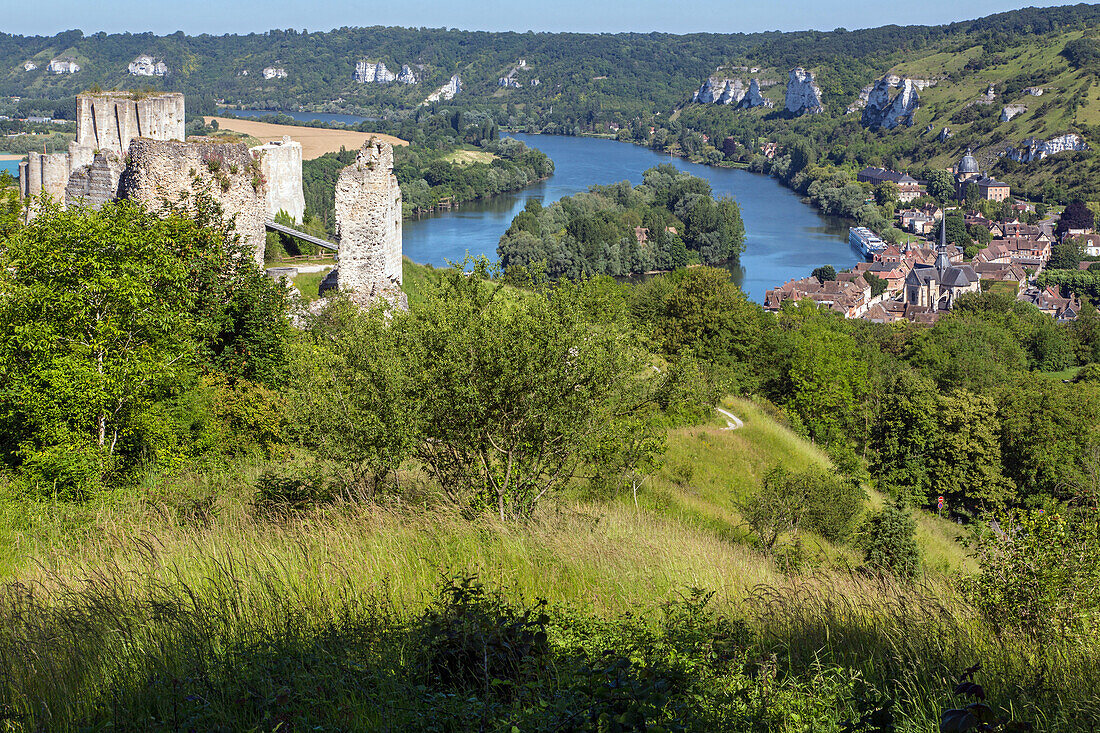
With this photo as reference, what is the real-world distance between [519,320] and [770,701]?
409 centimetres

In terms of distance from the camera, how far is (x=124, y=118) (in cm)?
2298

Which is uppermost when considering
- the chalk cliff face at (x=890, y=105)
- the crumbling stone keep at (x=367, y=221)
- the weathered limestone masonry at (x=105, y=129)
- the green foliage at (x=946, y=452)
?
the chalk cliff face at (x=890, y=105)

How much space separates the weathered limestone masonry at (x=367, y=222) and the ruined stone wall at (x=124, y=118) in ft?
33.7

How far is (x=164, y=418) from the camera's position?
8062 mm

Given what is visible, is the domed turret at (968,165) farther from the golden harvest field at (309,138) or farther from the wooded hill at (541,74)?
the golden harvest field at (309,138)

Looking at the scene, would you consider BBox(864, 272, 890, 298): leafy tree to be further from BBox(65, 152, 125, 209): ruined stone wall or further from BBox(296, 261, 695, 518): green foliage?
BBox(296, 261, 695, 518): green foliage

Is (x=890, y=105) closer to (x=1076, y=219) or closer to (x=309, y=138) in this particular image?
(x=1076, y=219)

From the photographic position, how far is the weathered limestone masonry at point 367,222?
577 inches

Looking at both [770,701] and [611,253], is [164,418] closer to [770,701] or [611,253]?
[770,701]

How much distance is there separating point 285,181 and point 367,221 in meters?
11.1

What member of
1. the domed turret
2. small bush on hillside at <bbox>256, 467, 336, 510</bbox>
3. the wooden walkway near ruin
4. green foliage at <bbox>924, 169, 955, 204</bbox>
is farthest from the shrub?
the domed turret

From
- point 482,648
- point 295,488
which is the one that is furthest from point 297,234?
point 482,648

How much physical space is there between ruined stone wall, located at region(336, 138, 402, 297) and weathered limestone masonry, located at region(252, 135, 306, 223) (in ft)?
27.6

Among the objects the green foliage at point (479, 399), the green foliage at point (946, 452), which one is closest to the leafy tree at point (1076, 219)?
the green foliage at point (946, 452)
